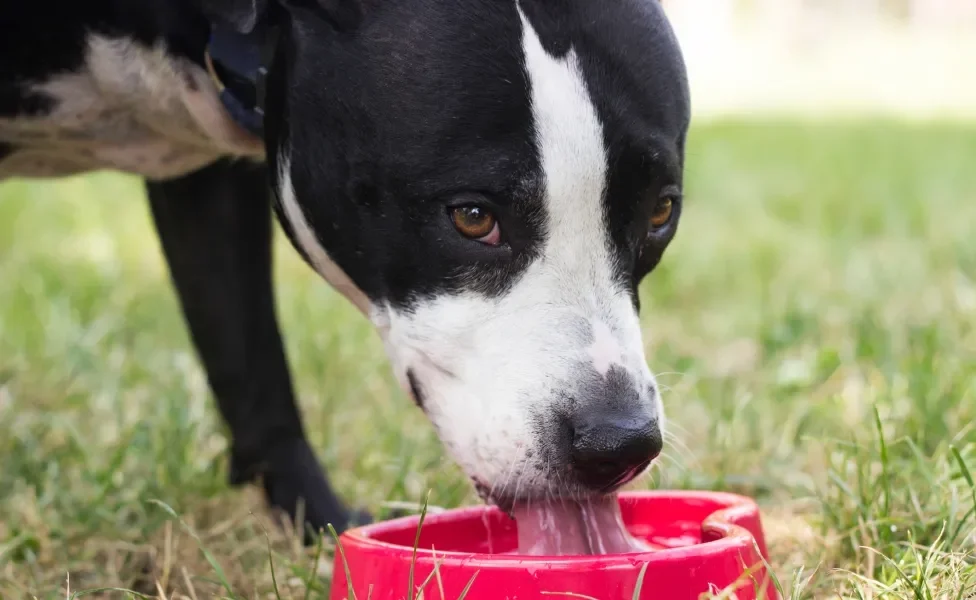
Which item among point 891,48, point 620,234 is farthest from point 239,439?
point 891,48

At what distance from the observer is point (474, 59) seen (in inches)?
69.7

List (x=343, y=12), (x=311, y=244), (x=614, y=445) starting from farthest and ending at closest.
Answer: (x=311, y=244) < (x=343, y=12) < (x=614, y=445)

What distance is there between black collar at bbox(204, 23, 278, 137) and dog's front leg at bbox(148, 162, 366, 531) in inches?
18.0

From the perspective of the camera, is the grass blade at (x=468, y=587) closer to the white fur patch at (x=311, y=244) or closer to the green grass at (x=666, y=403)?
the green grass at (x=666, y=403)

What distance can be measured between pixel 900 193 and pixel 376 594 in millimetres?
4741

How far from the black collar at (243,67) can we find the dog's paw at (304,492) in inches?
27.3

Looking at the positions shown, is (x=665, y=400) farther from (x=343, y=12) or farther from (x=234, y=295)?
(x=343, y=12)

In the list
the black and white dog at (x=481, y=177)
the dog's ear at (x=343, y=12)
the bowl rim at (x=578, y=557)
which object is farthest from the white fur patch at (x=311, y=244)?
the bowl rim at (x=578, y=557)

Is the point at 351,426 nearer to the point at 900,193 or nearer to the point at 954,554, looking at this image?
the point at 954,554

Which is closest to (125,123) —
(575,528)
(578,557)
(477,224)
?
(477,224)

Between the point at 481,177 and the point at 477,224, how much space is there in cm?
7

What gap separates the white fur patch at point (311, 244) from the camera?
1.98 meters

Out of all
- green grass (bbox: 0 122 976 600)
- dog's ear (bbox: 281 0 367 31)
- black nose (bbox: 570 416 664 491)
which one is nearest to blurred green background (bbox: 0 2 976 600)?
green grass (bbox: 0 122 976 600)

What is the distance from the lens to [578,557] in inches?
59.1
